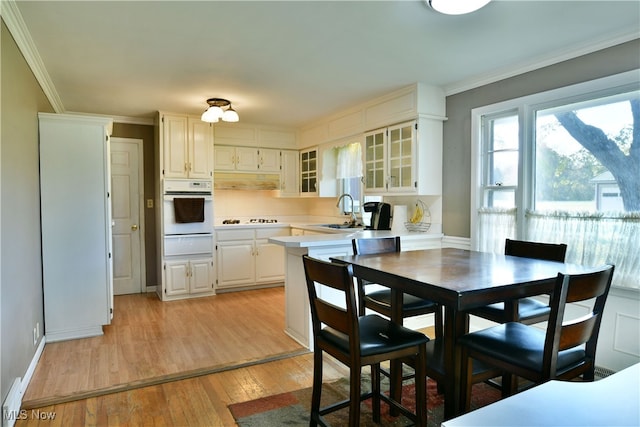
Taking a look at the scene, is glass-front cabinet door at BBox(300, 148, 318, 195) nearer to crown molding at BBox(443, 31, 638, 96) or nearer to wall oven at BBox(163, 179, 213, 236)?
wall oven at BBox(163, 179, 213, 236)

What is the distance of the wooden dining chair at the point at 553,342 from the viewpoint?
147 centimetres

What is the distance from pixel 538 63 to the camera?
3.06 meters

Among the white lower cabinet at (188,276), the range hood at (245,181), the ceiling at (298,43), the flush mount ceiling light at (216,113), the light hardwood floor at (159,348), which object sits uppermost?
the ceiling at (298,43)

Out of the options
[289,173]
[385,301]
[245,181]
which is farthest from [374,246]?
[289,173]

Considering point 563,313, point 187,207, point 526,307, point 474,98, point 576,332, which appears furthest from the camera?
point 187,207

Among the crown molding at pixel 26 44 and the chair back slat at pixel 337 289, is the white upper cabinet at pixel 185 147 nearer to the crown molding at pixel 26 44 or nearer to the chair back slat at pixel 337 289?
the crown molding at pixel 26 44

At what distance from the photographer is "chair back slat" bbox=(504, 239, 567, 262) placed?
7.59 ft

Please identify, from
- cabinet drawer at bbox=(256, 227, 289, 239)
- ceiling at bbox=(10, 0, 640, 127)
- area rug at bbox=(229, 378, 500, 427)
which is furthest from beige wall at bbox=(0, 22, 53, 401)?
cabinet drawer at bbox=(256, 227, 289, 239)

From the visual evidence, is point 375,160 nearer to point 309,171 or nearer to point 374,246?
point 309,171

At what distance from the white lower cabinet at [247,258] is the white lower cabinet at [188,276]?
0.16m

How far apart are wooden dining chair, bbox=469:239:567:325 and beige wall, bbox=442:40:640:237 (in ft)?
4.06

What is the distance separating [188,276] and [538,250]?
3.97m

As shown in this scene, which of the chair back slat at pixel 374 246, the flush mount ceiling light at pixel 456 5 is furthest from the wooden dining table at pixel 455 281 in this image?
the flush mount ceiling light at pixel 456 5

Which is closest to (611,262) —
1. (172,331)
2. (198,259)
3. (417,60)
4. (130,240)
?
(417,60)
